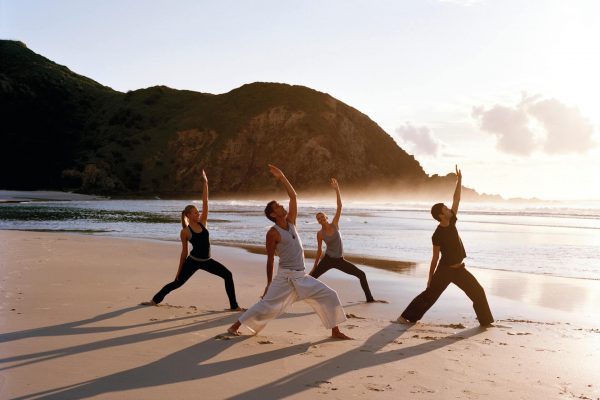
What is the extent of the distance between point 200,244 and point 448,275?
364 centimetres

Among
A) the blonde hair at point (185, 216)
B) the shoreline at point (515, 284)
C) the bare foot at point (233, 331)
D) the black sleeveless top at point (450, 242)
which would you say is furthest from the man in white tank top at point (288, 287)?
the shoreline at point (515, 284)

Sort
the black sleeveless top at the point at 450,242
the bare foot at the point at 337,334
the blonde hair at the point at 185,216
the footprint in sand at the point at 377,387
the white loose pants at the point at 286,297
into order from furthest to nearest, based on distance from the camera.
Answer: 1. the blonde hair at the point at 185,216
2. the black sleeveless top at the point at 450,242
3. the bare foot at the point at 337,334
4. the white loose pants at the point at 286,297
5. the footprint in sand at the point at 377,387

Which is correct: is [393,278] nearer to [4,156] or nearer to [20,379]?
[20,379]

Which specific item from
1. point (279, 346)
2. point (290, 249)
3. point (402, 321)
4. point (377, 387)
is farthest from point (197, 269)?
point (377, 387)

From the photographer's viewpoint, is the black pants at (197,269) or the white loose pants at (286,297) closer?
the white loose pants at (286,297)

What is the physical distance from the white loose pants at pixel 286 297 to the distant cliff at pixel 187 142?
92273mm

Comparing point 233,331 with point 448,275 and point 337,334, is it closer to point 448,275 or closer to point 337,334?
point 337,334

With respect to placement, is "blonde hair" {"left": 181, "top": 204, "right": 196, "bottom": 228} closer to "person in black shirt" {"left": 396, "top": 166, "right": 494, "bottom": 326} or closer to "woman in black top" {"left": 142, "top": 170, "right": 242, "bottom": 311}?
"woman in black top" {"left": 142, "top": 170, "right": 242, "bottom": 311}

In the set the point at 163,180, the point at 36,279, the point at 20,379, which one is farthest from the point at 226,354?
the point at 163,180

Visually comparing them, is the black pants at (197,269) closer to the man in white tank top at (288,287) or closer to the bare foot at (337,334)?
the man in white tank top at (288,287)

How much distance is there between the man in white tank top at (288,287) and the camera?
6707 mm

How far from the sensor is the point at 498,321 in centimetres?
841

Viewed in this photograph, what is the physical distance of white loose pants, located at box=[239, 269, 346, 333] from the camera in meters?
6.81

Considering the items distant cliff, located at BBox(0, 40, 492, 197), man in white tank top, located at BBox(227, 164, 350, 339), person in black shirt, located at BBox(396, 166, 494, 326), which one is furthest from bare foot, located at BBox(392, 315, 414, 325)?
distant cliff, located at BBox(0, 40, 492, 197)
